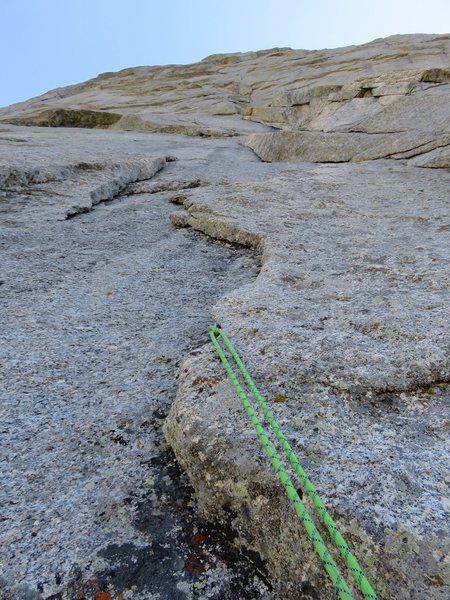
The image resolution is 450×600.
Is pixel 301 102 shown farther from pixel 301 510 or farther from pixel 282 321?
pixel 301 510

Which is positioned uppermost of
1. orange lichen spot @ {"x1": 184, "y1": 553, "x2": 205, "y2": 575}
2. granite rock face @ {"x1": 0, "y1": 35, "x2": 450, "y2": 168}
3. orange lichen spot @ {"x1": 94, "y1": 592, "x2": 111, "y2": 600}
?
granite rock face @ {"x1": 0, "y1": 35, "x2": 450, "y2": 168}

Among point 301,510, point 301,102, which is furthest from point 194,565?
point 301,102

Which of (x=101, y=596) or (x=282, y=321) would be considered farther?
(x=282, y=321)

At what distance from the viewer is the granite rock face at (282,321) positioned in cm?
216

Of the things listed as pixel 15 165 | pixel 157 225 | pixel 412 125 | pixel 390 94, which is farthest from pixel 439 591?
pixel 390 94

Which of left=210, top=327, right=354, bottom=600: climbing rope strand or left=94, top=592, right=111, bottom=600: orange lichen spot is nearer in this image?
left=210, top=327, right=354, bottom=600: climbing rope strand

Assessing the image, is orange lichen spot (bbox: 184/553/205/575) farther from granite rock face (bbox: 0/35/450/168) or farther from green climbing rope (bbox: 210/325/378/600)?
granite rock face (bbox: 0/35/450/168)

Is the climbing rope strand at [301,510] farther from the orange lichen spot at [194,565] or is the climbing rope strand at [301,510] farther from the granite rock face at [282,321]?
the orange lichen spot at [194,565]

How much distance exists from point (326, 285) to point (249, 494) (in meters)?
2.51

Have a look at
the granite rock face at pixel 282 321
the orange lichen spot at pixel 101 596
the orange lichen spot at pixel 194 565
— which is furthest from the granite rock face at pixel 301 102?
the orange lichen spot at pixel 101 596

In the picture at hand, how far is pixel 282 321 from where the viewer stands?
12.2 ft

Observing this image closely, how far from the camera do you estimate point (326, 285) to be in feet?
14.4

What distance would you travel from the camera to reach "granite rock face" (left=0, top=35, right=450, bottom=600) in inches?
85.2

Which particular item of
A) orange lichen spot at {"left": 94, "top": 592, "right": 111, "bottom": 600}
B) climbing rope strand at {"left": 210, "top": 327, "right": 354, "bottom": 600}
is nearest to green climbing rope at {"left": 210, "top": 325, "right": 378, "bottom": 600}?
climbing rope strand at {"left": 210, "top": 327, "right": 354, "bottom": 600}
